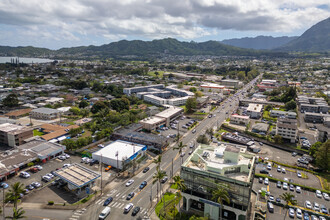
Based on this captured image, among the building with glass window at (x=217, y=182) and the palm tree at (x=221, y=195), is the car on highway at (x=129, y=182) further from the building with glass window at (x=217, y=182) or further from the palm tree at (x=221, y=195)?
the palm tree at (x=221, y=195)

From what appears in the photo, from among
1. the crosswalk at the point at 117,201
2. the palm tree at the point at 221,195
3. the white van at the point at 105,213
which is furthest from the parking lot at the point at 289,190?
the white van at the point at 105,213

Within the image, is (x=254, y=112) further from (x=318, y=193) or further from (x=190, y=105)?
(x=318, y=193)

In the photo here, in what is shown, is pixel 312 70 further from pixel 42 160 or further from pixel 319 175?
pixel 42 160

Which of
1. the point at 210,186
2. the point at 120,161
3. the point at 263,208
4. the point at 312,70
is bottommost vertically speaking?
the point at 263,208

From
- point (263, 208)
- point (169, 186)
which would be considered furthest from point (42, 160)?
point (263, 208)

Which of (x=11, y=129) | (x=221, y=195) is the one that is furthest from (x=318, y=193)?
(x=11, y=129)
